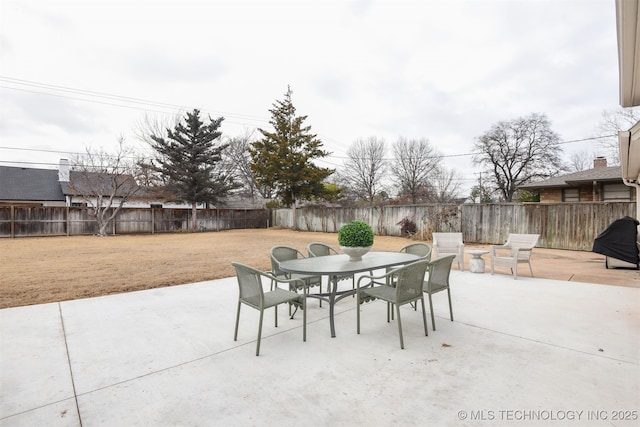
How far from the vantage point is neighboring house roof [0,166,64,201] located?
20703 millimetres

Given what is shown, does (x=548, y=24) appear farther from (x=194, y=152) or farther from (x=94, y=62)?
(x=194, y=152)

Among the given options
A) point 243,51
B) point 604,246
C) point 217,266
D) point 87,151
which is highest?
point 243,51

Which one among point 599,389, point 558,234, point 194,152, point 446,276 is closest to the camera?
point 599,389

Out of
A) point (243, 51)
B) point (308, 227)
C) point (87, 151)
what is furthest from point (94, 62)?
point (308, 227)

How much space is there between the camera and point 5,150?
20.3 m

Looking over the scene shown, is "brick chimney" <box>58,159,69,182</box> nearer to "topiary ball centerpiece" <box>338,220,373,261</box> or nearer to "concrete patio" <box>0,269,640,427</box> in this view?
"concrete patio" <box>0,269,640,427</box>

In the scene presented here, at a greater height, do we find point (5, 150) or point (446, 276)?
point (5, 150)

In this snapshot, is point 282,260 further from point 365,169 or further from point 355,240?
point 365,169

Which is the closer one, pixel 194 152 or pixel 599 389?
pixel 599 389

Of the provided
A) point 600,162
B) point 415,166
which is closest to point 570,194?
point 600,162

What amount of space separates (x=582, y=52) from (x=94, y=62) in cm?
1627

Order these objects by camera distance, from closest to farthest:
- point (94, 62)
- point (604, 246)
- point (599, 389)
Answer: point (599, 389) → point (604, 246) → point (94, 62)

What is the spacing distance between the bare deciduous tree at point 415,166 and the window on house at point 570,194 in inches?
453

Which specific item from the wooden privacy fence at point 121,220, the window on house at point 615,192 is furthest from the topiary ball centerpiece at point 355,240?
the wooden privacy fence at point 121,220
